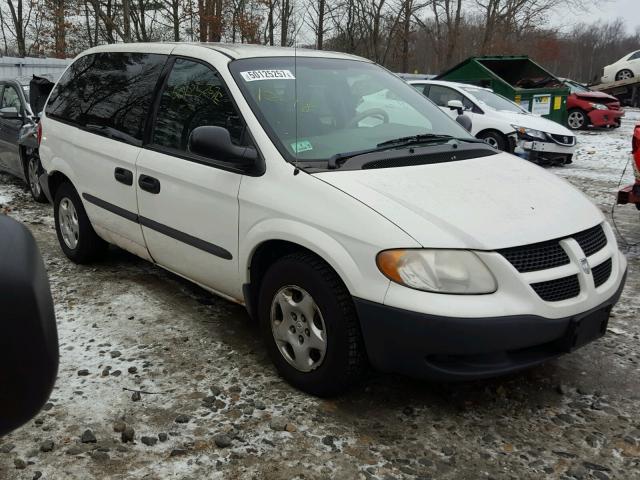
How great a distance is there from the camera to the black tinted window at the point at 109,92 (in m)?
4.03

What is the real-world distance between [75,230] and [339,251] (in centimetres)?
306

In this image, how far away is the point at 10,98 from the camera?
26.6ft

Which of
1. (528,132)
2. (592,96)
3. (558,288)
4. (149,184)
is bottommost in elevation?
(558,288)

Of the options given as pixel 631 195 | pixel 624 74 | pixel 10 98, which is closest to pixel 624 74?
pixel 624 74

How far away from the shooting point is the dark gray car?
7070mm

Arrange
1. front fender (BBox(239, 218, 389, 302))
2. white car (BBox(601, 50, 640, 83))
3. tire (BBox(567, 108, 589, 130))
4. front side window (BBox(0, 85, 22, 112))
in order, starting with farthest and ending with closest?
white car (BBox(601, 50, 640, 83)), tire (BBox(567, 108, 589, 130)), front side window (BBox(0, 85, 22, 112)), front fender (BBox(239, 218, 389, 302))

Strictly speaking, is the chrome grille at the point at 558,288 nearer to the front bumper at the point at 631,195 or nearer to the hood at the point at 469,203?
the hood at the point at 469,203

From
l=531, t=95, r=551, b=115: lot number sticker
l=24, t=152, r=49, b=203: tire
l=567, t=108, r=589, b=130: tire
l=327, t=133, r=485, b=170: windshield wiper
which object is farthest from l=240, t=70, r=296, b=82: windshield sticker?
l=567, t=108, r=589, b=130: tire

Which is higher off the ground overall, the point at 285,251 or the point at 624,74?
the point at 624,74

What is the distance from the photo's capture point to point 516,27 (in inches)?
1284

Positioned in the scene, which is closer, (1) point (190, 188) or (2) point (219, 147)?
(2) point (219, 147)

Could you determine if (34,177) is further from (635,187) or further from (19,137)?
(635,187)

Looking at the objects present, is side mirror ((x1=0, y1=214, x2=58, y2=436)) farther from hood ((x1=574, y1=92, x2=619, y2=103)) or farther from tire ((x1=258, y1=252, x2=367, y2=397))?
hood ((x1=574, y1=92, x2=619, y2=103))

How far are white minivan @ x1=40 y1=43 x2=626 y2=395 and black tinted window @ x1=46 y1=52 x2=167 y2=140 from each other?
0.02 m
